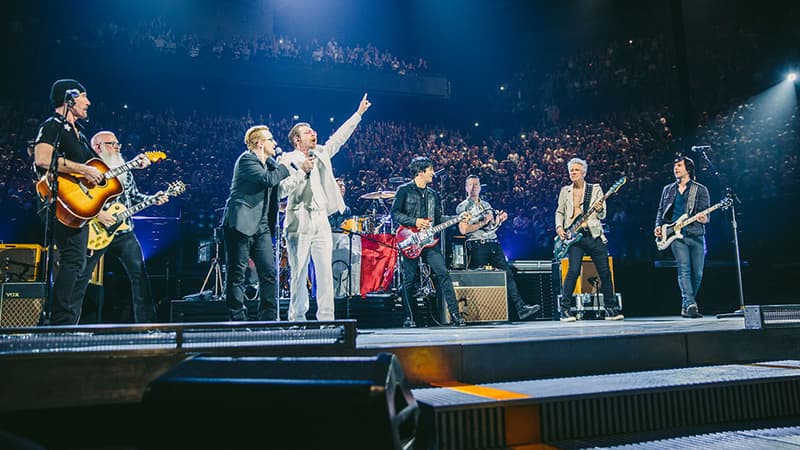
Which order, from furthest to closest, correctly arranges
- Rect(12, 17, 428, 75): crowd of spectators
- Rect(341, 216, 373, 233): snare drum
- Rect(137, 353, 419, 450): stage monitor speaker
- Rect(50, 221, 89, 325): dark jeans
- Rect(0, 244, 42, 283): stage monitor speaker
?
Rect(12, 17, 428, 75): crowd of spectators → Rect(341, 216, 373, 233): snare drum → Rect(0, 244, 42, 283): stage monitor speaker → Rect(50, 221, 89, 325): dark jeans → Rect(137, 353, 419, 450): stage monitor speaker

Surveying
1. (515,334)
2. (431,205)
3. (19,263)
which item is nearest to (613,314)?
(431,205)

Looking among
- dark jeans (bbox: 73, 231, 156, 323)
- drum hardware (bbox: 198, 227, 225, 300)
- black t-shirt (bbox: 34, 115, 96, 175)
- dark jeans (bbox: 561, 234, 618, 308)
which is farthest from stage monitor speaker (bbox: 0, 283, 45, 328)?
dark jeans (bbox: 561, 234, 618, 308)

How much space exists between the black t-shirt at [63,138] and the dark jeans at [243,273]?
Answer: 105 cm

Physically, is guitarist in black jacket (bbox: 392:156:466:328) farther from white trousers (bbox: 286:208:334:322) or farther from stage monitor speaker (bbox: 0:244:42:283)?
stage monitor speaker (bbox: 0:244:42:283)

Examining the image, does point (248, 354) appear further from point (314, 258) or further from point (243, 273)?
point (314, 258)

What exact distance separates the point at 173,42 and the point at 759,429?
40.6 feet

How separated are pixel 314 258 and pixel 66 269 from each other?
1.59 m

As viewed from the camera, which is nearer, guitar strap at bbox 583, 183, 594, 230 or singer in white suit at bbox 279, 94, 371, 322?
singer in white suit at bbox 279, 94, 371, 322

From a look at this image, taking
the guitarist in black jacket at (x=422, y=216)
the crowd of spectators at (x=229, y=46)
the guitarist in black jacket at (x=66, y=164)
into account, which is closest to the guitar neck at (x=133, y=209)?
the guitarist in black jacket at (x=66, y=164)

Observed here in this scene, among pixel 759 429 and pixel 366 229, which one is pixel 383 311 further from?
pixel 759 429

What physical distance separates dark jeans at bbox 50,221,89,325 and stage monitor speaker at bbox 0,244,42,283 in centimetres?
237

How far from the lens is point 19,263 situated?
519 centimetres

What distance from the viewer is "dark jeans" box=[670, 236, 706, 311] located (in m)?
5.52

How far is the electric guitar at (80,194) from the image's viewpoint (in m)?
3.38
